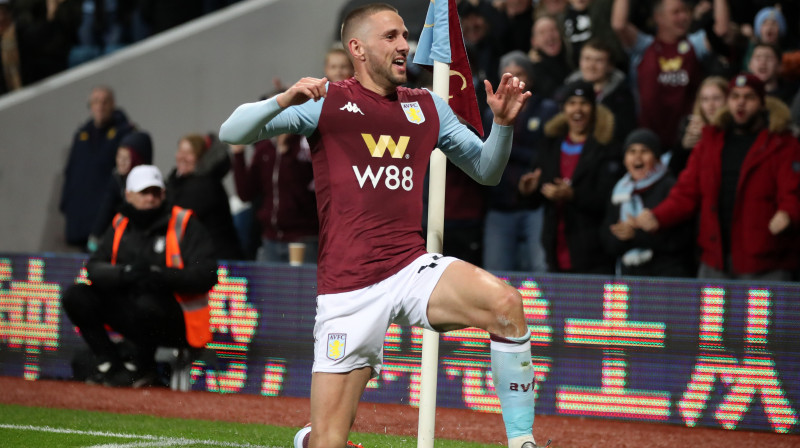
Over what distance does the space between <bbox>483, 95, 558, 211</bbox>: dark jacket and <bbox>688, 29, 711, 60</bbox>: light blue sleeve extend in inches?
60.3

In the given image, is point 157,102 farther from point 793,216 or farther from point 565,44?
point 793,216

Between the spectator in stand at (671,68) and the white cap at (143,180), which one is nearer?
the white cap at (143,180)

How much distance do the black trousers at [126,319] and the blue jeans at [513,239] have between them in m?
2.57

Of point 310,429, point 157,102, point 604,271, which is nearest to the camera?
point 310,429

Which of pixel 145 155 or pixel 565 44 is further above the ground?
pixel 565 44

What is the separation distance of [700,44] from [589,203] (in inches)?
91.8

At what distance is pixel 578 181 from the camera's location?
9430mm

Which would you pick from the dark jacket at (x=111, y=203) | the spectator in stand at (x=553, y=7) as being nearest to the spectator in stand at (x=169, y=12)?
the dark jacket at (x=111, y=203)

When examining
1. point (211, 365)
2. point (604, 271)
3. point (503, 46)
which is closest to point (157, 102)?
point (503, 46)

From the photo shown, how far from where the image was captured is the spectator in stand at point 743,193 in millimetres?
8711

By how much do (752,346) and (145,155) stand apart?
5.98 m

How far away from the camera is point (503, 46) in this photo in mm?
11867

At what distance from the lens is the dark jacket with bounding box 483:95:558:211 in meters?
9.86

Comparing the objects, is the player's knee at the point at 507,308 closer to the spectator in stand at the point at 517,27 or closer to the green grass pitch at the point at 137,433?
the green grass pitch at the point at 137,433
